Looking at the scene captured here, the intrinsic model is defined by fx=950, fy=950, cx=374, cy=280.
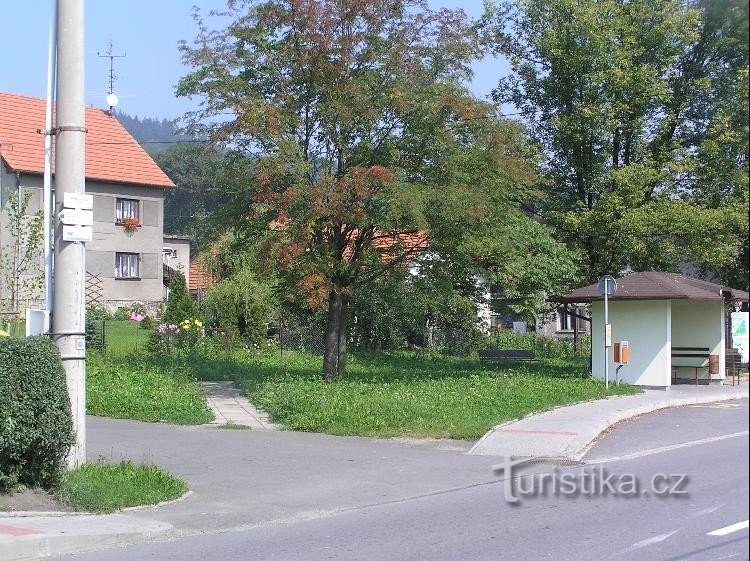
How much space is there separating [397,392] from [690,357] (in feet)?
31.8

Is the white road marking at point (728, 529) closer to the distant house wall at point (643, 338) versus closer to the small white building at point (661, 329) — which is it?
the small white building at point (661, 329)

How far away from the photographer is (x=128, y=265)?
4388 cm

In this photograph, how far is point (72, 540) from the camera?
838 cm

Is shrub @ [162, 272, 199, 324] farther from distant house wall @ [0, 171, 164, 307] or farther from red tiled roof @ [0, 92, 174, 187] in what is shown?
distant house wall @ [0, 171, 164, 307]

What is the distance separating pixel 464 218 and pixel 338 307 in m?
4.20

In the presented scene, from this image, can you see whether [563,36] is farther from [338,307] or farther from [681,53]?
[338,307]

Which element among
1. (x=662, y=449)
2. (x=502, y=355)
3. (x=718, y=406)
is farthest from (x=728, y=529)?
(x=502, y=355)

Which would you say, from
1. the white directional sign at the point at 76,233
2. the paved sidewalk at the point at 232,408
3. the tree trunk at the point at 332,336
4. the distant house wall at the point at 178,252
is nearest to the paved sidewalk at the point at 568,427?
the paved sidewalk at the point at 232,408

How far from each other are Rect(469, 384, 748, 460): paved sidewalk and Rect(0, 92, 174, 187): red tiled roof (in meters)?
25.9

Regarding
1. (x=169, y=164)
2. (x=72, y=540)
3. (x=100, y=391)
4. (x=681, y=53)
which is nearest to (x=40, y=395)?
(x=72, y=540)

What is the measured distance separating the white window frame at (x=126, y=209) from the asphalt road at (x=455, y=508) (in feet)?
97.5

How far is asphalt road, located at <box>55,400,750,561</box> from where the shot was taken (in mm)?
8102

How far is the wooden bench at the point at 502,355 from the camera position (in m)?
31.3

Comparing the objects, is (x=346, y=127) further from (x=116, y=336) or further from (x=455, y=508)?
(x=116, y=336)
